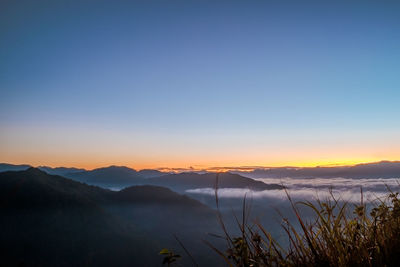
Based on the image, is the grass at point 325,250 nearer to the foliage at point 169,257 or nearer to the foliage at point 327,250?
the foliage at point 327,250

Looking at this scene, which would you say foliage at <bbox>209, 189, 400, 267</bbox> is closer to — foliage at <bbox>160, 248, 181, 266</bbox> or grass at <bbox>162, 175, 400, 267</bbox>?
grass at <bbox>162, 175, 400, 267</bbox>

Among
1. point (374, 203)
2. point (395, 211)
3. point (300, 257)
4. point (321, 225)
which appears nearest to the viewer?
point (300, 257)

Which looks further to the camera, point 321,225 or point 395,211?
point 395,211

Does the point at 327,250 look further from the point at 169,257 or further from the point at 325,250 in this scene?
the point at 169,257

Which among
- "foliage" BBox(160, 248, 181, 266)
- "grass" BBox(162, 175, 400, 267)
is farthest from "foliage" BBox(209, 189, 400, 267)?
"foliage" BBox(160, 248, 181, 266)

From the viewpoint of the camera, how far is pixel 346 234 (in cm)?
369

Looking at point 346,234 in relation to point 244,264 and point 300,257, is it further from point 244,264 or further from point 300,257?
point 244,264

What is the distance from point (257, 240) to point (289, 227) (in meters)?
0.64

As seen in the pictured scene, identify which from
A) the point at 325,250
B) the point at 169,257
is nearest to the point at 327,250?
the point at 325,250

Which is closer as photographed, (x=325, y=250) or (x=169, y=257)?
(x=169, y=257)

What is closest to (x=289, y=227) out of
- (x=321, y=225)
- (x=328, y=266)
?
(x=321, y=225)

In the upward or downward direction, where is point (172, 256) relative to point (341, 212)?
downward

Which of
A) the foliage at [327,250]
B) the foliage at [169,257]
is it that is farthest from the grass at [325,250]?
the foliage at [169,257]

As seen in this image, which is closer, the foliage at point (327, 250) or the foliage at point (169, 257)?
the foliage at point (169, 257)
